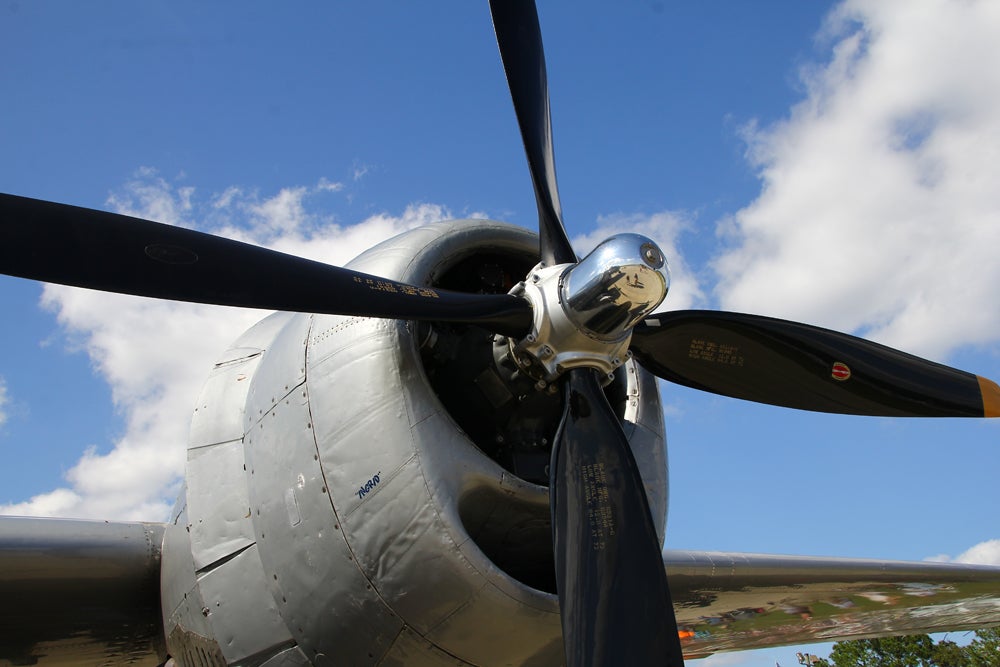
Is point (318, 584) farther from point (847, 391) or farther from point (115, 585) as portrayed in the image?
point (847, 391)

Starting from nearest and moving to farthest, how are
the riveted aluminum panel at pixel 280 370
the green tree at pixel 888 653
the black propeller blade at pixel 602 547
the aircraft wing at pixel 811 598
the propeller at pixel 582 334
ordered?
the propeller at pixel 582 334 → the black propeller blade at pixel 602 547 → the riveted aluminum panel at pixel 280 370 → the aircraft wing at pixel 811 598 → the green tree at pixel 888 653

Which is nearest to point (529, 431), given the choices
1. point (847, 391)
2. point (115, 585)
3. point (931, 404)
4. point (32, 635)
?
point (847, 391)

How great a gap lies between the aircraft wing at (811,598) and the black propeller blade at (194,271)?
3.95 metres

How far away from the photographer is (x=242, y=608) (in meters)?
4.89

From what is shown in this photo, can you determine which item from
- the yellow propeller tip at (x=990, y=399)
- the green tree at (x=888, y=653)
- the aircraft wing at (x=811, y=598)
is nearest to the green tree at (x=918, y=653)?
the green tree at (x=888, y=653)

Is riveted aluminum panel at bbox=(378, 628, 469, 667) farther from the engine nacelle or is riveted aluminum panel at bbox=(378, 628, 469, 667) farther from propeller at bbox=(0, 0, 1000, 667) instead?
propeller at bbox=(0, 0, 1000, 667)

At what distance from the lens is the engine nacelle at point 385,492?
4.32 meters

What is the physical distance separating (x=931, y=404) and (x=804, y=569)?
340 cm

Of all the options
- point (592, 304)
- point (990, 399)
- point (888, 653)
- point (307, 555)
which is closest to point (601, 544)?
point (592, 304)

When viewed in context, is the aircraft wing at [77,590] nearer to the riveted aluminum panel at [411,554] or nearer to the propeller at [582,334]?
the riveted aluminum panel at [411,554]

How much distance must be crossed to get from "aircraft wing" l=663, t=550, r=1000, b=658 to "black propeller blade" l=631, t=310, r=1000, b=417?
2472mm

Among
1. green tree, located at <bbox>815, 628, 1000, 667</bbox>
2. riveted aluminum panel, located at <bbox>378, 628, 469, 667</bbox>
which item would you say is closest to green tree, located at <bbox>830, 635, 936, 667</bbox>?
green tree, located at <bbox>815, 628, 1000, 667</bbox>

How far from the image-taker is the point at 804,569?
8.37 metres

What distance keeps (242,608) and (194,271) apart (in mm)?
2070
